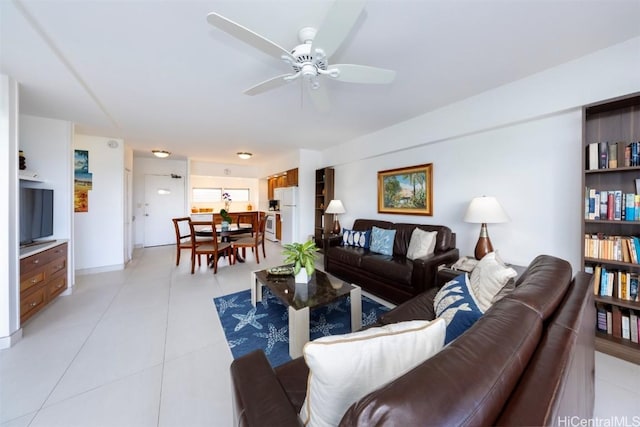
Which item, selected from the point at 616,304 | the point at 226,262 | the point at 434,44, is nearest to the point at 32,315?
the point at 226,262

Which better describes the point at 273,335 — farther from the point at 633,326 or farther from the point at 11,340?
the point at 633,326

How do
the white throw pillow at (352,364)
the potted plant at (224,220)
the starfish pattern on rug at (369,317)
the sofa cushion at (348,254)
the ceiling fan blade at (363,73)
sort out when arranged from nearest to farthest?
1. the white throw pillow at (352,364)
2. the ceiling fan blade at (363,73)
3. the starfish pattern on rug at (369,317)
4. the sofa cushion at (348,254)
5. the potted plant at (224,220)

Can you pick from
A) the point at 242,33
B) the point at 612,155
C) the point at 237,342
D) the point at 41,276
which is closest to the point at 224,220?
the point at 41,276

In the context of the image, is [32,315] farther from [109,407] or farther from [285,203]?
[285,203]

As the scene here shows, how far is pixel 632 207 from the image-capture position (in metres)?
1.76

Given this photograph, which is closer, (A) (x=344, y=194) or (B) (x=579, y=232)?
(B) (x=579, y=232)

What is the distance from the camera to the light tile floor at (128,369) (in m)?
1.39

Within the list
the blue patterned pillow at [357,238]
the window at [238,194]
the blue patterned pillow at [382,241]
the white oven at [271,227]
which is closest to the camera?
the blue patterned pillow at [382,241]

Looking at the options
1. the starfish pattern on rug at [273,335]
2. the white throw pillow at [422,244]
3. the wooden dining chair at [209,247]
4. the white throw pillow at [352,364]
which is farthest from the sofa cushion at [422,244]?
the wooden dining chair at [209,247]

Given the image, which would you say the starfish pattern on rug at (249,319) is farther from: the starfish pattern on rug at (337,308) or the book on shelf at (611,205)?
the book on shelf at (611,205)

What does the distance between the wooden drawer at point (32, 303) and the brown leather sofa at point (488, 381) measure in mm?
2736

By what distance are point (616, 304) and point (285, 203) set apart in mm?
5180

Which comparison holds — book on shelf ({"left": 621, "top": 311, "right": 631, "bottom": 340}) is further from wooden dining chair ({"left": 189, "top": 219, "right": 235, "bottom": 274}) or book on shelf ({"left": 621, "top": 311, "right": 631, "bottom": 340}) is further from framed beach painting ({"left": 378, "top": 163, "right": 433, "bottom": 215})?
wooden dining chair ({"left": 189, "top": 219, "right": 235, "bottom": 274})

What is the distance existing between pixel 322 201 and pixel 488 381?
4832mm
